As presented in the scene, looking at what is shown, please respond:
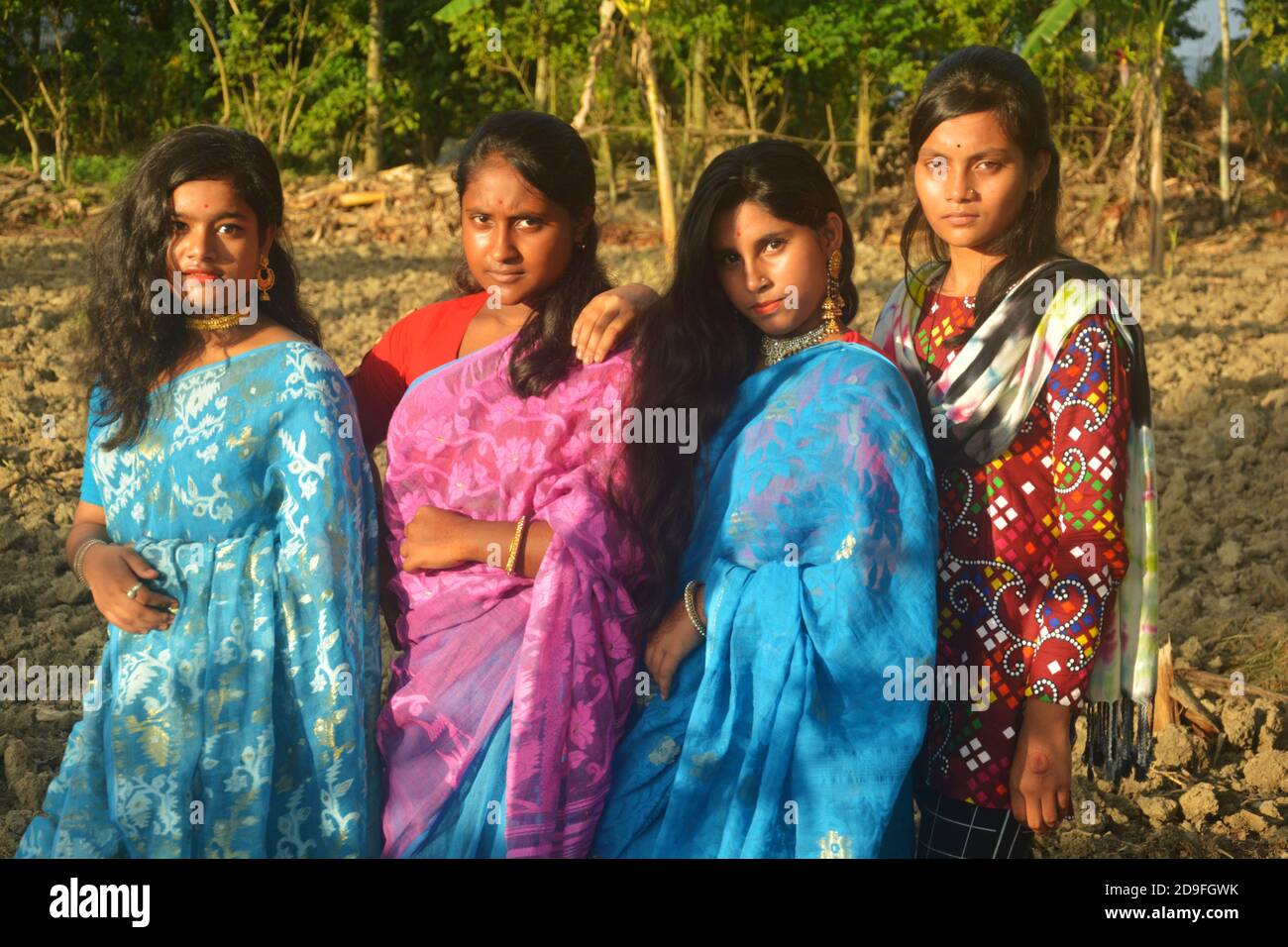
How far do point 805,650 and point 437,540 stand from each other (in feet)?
2.32

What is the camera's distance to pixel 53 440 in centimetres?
627

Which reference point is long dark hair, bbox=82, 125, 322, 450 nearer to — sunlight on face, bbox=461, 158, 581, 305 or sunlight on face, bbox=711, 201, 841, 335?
sunlight on face, bbox=461, 158, 581, 305

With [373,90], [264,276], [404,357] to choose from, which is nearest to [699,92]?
[373,90]

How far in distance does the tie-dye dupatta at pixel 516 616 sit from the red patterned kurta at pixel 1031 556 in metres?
0.60

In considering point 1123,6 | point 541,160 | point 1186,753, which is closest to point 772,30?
point 1123,6

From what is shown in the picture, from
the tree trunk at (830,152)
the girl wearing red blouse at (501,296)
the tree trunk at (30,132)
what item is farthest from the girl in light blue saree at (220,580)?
the tree trunk at (30,132)

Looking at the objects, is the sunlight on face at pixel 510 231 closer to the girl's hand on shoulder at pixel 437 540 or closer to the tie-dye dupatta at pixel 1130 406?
the girl's hand on shoulder at pixel 437 540

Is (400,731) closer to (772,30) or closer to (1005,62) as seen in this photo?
(1005,62)

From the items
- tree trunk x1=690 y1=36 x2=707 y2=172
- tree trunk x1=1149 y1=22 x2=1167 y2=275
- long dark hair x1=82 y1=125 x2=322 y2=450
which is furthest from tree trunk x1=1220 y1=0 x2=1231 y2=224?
long dark hair x1=82 y1=125 x2=322 y2=450

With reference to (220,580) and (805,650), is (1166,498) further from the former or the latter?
(220,580)

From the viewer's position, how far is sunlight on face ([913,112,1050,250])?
2.44m

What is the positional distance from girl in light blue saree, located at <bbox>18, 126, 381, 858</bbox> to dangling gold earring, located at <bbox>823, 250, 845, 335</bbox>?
36.5 inches

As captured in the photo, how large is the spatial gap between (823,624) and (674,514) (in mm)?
337

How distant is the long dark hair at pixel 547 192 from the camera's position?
8.41ft
